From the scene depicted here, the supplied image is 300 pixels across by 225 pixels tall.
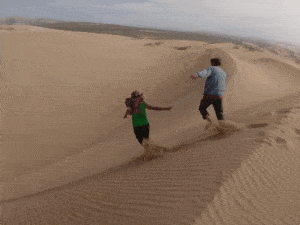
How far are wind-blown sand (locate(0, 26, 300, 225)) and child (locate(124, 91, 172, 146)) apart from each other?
51 cm

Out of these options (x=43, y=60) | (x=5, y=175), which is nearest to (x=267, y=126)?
(x=5, y=175)

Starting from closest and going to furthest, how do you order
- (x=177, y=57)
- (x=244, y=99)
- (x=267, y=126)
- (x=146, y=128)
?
(x=146, y=128) → (x=267, y=126) → (x=244, y=99) → (x=177, y=57)

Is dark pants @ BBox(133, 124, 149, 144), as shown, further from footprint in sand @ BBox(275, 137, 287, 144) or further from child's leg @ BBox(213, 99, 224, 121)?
footprint in sand @ BBox(275, 137, 287, 144)

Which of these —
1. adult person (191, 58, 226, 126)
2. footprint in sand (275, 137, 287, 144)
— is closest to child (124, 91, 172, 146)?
adult person (191, 58, 226, 126)

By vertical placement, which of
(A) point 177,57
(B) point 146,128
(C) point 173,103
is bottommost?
(C) point 173,103

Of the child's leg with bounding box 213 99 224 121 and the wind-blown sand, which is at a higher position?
the child's leg with bounding box 213 99 224 121

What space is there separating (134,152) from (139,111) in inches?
85.9

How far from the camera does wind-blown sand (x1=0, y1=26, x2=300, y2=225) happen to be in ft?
10.9

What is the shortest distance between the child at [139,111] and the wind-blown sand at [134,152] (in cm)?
51

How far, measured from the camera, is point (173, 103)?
38.7 ft

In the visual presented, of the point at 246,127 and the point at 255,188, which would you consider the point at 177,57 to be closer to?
the point at 246,127

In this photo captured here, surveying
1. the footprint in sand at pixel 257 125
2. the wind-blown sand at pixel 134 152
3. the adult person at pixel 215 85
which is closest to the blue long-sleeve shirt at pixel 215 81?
the adult person at pixel 215 85

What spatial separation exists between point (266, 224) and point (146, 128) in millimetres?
2899

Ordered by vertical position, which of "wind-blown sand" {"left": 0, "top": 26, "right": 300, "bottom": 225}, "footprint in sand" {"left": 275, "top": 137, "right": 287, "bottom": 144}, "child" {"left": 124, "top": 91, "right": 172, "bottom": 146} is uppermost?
"child" {"left": 124, "top": 91, "right": 172, "bottom": 146}
